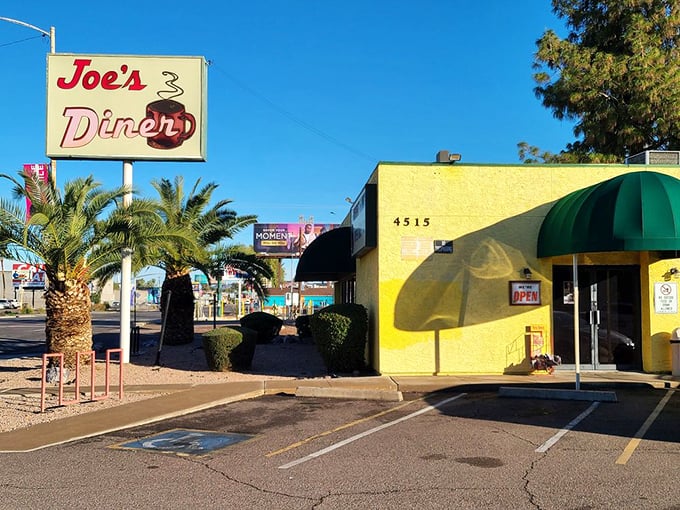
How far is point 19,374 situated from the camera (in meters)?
15.9

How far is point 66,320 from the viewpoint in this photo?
1528 centimetres

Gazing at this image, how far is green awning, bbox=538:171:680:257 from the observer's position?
11.3m

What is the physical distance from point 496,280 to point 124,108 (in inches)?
463

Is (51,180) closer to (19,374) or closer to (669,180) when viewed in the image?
(19,374)

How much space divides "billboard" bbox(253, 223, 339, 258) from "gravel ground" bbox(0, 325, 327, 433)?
52222mm

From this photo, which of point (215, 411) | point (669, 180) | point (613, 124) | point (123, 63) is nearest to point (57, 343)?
point (215, 411)

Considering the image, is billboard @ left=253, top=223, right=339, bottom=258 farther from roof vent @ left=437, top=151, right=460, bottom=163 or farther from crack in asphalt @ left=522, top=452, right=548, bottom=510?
crack in asphalt @ left=522, top=452, right=548, bottom=510

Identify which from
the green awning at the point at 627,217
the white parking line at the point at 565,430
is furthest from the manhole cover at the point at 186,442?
the green awning at the point at 627,217

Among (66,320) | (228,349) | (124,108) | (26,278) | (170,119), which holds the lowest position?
(228,349)

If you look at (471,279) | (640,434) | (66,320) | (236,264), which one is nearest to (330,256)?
(236,264)

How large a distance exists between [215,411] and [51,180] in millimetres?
8358

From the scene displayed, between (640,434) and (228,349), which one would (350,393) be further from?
(640,434)

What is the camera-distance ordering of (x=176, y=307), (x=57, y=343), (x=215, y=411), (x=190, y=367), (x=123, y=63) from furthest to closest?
(x=176, y=307)
(x=123, y=63)
(x=190, y=367)
(x=57, y=343)
(x=215, y=411)

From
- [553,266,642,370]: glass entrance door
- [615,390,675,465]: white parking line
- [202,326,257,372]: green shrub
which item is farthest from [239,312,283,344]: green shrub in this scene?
[615,390,675,465]: white parking line
